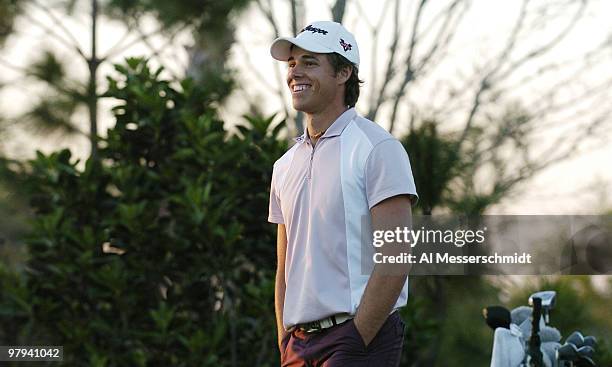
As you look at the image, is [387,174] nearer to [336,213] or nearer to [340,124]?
[336,213]

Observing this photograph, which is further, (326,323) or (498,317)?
(498,317)

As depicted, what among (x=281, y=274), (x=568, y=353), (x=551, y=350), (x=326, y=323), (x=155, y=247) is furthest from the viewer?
(x=155, y=247)

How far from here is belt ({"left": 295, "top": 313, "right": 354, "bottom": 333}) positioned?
9.02ft

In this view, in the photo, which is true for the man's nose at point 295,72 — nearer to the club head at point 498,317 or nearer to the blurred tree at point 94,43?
the club head at point 498,317

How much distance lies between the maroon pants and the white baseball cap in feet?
2.47

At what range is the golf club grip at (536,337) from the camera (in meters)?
4.09

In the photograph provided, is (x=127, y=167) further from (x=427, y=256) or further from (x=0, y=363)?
(x=427, y=256)

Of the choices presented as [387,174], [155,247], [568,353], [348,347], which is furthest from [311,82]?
[155,247]

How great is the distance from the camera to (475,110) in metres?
8.82

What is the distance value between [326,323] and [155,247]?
9.62ft

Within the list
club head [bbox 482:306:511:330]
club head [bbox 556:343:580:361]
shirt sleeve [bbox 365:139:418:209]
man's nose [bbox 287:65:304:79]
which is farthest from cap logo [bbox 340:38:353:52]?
club head [bbox 556:343:580:361]

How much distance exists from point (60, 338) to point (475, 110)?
14.7 feet

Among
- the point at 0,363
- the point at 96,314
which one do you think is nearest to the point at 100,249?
the point at 96,314

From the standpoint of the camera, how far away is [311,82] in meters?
2.90
